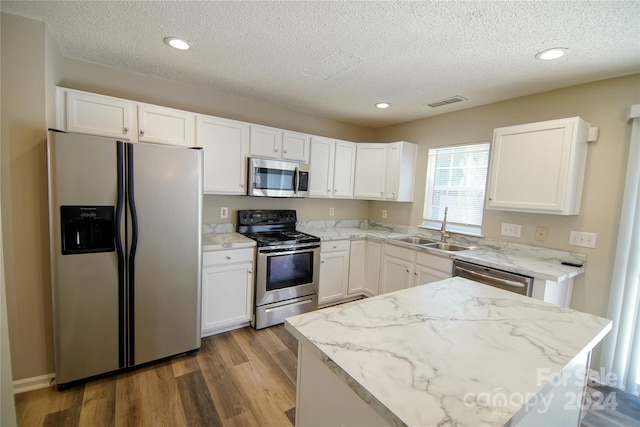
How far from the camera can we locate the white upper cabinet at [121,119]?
207 centimetres

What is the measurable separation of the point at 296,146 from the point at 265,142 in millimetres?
385

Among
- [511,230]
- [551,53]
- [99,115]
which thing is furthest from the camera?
[511,230]

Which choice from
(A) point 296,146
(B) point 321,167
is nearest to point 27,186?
(A) point 296,146

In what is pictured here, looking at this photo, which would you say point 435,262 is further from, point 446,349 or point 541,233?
point 446,349

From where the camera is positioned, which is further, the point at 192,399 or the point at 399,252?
the point at 399,252

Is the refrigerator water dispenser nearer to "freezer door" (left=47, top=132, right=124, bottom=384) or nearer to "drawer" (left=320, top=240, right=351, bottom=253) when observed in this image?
"freezer door" (left=47, top=132, right=124, bottom=384)

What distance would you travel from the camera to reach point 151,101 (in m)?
2.61

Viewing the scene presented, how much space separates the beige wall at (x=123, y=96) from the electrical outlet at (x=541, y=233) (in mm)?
44

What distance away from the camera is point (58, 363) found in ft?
5.99

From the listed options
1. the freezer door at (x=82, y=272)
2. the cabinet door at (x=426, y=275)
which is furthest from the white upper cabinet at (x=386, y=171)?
the freezer door at (x=82, y=272)

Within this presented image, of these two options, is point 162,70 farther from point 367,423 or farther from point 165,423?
point 367,423

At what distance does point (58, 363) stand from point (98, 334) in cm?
26

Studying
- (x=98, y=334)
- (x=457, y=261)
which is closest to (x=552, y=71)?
(x=457, y=261)

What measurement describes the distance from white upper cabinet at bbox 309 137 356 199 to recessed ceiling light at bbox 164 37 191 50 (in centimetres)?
163
